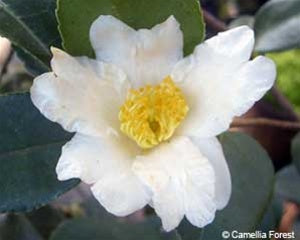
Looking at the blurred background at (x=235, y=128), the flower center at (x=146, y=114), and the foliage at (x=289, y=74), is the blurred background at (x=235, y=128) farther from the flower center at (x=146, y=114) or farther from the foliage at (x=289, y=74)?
the flower center at (x=146, y=114)

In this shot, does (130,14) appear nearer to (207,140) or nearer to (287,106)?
(207,140)

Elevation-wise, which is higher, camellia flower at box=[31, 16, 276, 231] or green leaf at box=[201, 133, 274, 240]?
camellia flower at box=[31, 16, 276, 231]

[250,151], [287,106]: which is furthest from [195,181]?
[287,106]

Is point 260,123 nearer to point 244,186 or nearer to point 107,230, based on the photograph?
point 244,186

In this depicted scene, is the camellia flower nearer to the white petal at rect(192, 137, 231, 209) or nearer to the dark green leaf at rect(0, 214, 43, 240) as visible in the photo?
the white petal at rect(192, 137, 231, 209)

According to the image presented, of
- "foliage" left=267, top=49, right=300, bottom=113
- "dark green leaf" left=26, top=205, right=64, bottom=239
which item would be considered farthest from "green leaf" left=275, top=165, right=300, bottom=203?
"foliage" left=267, top=49, right=300, bottom=113
